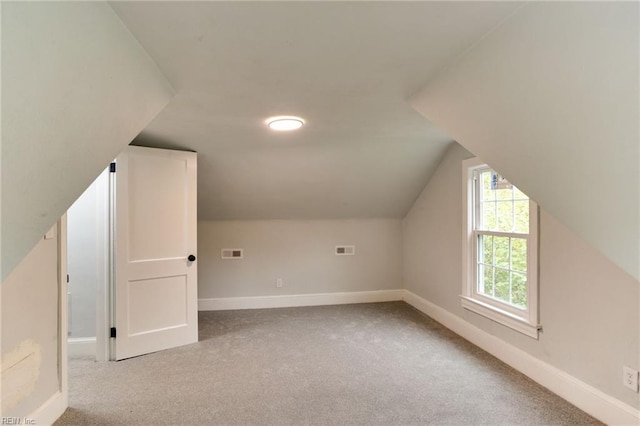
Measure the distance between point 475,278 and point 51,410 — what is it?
348cm

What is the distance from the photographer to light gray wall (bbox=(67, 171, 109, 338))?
2.98 meters

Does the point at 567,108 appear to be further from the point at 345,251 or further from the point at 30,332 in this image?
the point at 345,251

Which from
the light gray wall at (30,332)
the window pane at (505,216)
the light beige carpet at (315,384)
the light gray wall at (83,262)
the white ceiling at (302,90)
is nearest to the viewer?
the white ceiling at (302,90)

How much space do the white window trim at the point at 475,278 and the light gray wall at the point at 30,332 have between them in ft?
10.9

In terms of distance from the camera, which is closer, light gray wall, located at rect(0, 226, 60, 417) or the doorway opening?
light gray wall, located at rect(0, 226, 60, 417)

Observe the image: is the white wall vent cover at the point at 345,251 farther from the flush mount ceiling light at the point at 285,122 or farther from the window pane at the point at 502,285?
the flush mount ceiling light at the point at 285,122

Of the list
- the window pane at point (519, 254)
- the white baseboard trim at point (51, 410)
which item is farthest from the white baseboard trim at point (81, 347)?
the window pane at point (519, 254)

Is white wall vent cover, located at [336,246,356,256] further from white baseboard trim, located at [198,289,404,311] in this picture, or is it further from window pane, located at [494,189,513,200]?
window pane, located at [494,189,513,200]

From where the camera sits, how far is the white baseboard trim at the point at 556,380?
1.92 m

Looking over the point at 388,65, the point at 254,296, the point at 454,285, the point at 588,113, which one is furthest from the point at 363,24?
the point at 254,296

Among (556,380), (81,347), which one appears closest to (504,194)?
(556,380)

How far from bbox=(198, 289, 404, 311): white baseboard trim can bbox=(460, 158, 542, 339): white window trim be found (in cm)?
155

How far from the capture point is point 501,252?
2977mm

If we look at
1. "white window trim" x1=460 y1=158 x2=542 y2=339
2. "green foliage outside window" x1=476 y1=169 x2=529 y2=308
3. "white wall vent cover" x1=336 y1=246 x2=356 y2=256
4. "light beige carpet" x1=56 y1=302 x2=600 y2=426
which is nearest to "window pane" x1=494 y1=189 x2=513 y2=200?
"green foliage outside window" x1=476 y1=169 x2=529 y2=308
